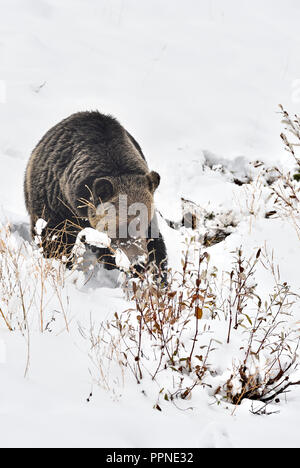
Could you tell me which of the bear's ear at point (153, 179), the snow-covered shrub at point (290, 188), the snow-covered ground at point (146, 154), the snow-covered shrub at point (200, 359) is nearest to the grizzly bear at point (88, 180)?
the bear's ear at point (153, 179)

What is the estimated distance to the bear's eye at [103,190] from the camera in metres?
4.09

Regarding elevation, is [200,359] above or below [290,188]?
below

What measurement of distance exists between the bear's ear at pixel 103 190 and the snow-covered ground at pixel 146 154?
875 millimetres

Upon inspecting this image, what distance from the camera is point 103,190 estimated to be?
412cm

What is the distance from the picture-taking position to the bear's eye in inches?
161

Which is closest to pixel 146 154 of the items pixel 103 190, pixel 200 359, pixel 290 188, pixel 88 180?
pixel 290 188

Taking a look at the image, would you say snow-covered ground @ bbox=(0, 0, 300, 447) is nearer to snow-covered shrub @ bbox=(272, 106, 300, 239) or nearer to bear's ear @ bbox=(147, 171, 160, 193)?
snow-covered shrub @ bbox=(272, 106, 300, 239)

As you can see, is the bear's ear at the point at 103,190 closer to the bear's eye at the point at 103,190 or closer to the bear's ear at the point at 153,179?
the bear's eye at the point at 103,190

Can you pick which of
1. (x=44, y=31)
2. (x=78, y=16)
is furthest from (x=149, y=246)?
(x=78, y=16)

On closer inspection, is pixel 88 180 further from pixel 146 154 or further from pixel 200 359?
pixel 146 154

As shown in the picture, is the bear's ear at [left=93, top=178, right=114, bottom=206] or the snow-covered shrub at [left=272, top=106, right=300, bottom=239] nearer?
the snow-covered shrub at [left=272, top=106, right=300, bottom=239]

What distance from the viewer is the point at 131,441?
5.50 ft

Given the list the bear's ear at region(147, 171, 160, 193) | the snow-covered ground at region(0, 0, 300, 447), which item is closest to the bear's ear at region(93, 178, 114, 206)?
the bear's ear at region(147, 171, 160, 193)

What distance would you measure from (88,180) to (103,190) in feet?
0.99
